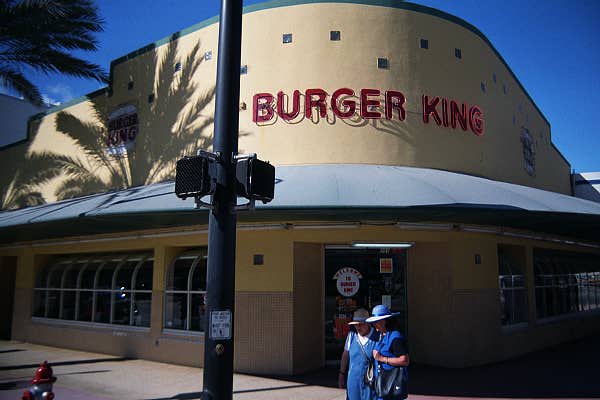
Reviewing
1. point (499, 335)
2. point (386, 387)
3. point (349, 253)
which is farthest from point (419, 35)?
point (386, 387)

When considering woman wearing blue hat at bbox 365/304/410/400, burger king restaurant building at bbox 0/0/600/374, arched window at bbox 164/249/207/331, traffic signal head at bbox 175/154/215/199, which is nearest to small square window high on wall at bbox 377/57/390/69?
burger king restaurant building at bbox 0/0/600/374

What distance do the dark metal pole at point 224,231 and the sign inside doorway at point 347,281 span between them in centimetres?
652

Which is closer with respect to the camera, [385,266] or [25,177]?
[385,266]

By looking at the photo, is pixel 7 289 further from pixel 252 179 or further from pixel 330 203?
pixel 252 179

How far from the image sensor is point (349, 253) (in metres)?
12.3

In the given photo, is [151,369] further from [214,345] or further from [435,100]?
[435,100]

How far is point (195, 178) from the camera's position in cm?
586

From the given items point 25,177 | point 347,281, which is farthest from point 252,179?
point 25,177

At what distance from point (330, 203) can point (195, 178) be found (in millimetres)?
3494

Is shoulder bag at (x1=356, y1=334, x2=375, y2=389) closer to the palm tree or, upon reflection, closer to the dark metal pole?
the dark metal pole

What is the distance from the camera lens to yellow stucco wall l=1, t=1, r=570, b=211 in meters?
11.8

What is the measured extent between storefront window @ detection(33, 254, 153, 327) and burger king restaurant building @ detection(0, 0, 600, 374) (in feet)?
0.26

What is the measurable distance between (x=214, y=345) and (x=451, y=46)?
10.5 m

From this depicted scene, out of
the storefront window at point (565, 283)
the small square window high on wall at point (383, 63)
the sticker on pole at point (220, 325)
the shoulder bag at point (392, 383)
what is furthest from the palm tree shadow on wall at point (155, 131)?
the storefront window at point (565, 283)
